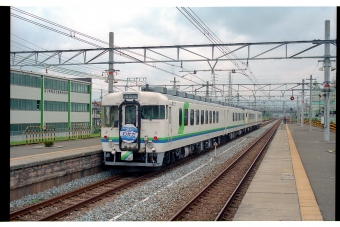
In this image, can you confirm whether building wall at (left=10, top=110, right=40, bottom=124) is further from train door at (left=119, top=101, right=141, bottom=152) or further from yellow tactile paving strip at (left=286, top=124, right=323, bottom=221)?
yellow tactile paving strip at (left=286, top=124, right=323, bottom=221)

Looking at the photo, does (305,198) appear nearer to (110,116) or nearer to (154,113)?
(154,113)

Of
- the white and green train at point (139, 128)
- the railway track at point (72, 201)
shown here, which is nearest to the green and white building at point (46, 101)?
the white and green train at point (139, 128)

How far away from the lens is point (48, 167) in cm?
1095

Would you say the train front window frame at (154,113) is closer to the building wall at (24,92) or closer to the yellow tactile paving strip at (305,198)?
the yellow tactile paving strip at (305,198)

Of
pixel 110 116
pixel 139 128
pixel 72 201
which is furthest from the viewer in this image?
pixel 110 116

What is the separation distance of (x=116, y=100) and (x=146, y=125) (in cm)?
137

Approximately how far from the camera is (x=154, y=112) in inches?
506

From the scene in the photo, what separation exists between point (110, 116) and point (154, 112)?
1.59 metres

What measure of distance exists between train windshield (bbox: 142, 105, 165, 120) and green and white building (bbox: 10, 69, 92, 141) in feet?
45.4

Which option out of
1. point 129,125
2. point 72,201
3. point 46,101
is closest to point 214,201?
point 72,201

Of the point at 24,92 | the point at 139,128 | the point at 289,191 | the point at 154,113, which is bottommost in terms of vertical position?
the point at 289,191

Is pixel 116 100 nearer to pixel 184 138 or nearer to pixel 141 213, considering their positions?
pixel 184 138

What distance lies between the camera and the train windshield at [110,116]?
13.1 meters

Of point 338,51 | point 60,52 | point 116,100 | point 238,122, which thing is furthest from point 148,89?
point 238,122
